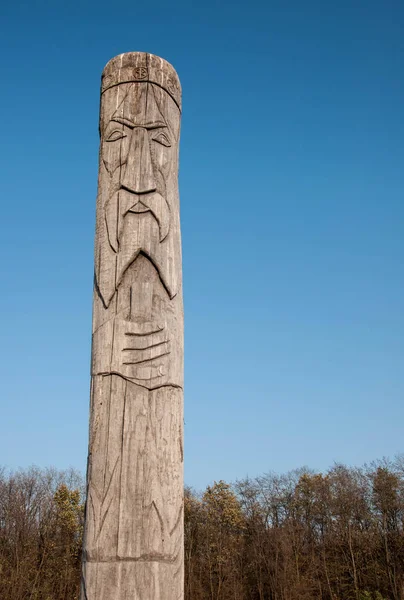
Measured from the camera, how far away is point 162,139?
5.61 meters

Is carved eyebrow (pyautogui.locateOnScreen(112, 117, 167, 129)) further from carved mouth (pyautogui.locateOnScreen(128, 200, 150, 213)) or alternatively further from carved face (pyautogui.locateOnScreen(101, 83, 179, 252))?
carved mouth (pyautogui.locateOnScreen(128, 200, 150, 213))

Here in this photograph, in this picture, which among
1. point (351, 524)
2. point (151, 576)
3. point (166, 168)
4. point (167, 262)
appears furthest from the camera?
point (351, 524)

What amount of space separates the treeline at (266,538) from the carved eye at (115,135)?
3272 centimetres

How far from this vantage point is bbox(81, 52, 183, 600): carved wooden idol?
4.34 meters

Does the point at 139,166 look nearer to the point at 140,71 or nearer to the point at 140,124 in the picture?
the point at 140,124

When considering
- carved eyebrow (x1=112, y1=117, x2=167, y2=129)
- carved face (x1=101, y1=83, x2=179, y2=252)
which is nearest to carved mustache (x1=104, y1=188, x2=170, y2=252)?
carved face (x1=101, y1=83, x2=179, y2=252)

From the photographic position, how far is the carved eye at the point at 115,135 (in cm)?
556

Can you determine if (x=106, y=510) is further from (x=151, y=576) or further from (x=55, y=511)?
(x=55, y=511)

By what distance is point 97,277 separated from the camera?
5.20m

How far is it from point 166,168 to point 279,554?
4127 cm

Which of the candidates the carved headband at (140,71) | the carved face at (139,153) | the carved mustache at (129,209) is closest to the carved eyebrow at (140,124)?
the carved face at (139,153)

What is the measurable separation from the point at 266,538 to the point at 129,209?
4230 centimetres

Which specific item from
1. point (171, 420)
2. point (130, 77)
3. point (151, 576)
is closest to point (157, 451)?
point (171, 420)

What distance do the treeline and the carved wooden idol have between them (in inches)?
1274
